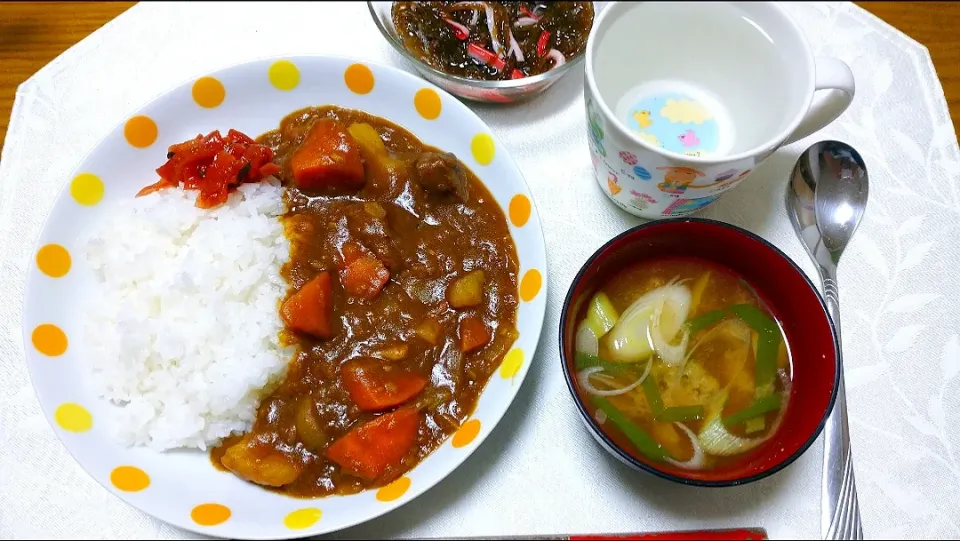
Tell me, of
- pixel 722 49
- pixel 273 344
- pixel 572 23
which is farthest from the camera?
pixel 572 23

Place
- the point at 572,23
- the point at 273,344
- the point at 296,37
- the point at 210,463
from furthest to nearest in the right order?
the point at 296,37 → the point at 572,23 → the point at 273,344 → the point at 210,463

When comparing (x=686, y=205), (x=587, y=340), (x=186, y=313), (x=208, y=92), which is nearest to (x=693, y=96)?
(x=686, y=205)

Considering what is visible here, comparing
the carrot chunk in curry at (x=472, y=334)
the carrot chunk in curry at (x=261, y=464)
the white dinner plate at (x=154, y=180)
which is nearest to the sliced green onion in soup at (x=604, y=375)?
the white dinner plate at (x=154, y=180)

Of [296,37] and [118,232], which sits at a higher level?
[296,37]

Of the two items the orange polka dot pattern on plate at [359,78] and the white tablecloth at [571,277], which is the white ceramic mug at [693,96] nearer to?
the white tablecloth at [571,277]

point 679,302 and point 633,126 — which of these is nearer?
point 679,302

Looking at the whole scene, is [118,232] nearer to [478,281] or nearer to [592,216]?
[478,281]

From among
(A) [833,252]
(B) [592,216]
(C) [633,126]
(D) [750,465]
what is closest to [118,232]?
(B) [592,216]
